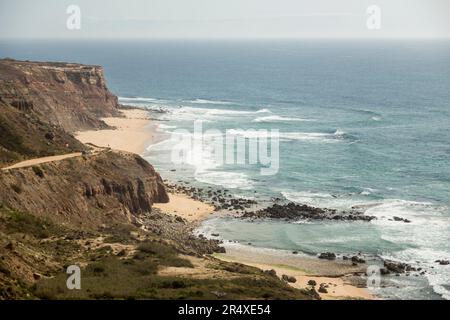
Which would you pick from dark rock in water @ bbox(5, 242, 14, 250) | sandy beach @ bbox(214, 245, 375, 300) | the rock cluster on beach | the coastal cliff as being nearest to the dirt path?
the coastal cliff

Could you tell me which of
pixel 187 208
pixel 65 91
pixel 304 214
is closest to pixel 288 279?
pixel 304 214

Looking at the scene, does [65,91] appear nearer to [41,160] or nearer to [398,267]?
[41,160]

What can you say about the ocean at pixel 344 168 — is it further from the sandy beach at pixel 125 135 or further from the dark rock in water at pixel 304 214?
the sandy beach at pixel 125 135

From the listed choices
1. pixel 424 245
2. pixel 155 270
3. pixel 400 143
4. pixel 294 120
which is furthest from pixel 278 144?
pixel 155 270

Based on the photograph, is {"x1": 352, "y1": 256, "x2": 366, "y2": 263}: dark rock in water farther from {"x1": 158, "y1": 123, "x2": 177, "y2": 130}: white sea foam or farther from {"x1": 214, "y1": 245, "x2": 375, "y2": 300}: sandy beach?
{"x1": 158, "y1": 123, "x2": 177, "y2": 130}: white sea foam

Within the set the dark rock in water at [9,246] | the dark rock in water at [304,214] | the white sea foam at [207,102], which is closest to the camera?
the dark rock in water at [9,246]

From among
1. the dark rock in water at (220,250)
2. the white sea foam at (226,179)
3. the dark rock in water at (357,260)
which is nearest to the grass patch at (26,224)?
the dark rock in water at (220,250)

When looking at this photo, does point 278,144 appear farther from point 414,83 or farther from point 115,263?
point 414,83
